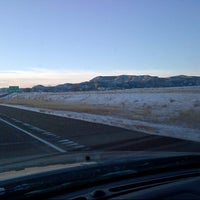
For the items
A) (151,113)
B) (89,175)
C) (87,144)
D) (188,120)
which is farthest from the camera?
(151,113)

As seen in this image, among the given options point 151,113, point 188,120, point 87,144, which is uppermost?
point 87,144

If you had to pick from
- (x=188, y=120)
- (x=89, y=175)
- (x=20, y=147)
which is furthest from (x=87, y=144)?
(x=188, y=120)

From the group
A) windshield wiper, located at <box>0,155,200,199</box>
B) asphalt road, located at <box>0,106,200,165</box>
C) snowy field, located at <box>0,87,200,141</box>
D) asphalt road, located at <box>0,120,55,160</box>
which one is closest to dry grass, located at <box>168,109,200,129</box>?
snowy field, located at <box>0,87,200,141</box>

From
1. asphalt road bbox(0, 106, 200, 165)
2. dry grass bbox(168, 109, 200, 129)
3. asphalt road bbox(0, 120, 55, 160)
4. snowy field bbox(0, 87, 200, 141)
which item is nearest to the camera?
asphalt road bbox(0, 120, 55, 160)

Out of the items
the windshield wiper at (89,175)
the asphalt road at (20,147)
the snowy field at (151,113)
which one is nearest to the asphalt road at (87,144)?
the asphalt road at (20,147)

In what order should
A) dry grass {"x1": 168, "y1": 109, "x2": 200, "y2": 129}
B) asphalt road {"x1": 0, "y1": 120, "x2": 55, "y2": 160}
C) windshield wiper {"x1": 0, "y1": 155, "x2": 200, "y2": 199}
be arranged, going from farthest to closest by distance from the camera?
dry grass {"x1": 168, "y1": 109, "x2": 200, "y2": 129}
asphalt road {"x1": 0, "y1": 120, "x2": 55, "y2": 160}
windshield wiper {"x1": 0, "y1": 155, "x2": 200, "y2": 199}

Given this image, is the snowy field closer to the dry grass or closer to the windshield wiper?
the dry grass

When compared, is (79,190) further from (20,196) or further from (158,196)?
(158,196)

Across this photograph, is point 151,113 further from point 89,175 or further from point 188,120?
point 89,175

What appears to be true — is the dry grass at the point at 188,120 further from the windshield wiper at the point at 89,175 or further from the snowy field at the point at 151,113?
the windshield wiper at the point at 89,175

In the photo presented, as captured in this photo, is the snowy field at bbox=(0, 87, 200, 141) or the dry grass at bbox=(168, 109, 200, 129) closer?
the snowy field at bbox=(0, 87, 200, 141)

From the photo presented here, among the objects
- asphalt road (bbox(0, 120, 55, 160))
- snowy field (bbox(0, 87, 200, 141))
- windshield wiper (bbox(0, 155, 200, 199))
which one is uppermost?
windshield wiper (bbox(0, 155, 200, 199))

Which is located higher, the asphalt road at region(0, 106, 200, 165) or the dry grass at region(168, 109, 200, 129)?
the asphalt road at region(0, 106, 200, 165)

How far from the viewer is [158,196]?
3.38 meters
